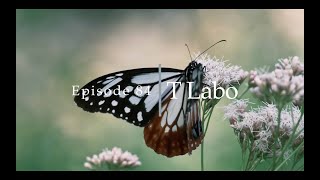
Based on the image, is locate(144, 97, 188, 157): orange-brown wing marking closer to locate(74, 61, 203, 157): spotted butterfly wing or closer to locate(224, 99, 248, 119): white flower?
locate(74, 61, 203, 157): spotted butterfly wing

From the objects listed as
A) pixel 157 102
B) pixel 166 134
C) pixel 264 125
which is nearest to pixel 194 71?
pixel 157 102

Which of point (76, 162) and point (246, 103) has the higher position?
point (246, 103)

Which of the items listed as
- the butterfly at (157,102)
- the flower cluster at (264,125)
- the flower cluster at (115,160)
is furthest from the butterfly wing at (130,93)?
the flower cluster at (264,125)

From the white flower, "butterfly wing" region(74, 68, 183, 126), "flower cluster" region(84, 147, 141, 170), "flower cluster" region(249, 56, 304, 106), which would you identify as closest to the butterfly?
"butterfly wing" region(74, 68, 183, 126)

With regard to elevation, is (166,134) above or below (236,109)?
below

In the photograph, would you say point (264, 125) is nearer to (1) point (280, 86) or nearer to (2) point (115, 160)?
(1) point (280, 86)
